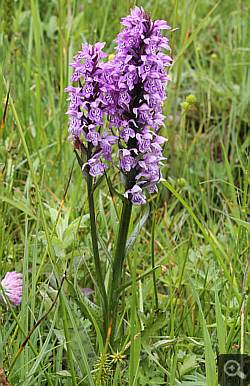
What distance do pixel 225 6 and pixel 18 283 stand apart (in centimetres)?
409

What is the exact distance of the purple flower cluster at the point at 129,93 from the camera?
2.93ft

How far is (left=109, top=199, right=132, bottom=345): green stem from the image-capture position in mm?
1034

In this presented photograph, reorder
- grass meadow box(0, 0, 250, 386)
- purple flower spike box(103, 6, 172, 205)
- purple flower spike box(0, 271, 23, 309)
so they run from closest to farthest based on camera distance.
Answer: purple flower spike box(103, 6, 172, 205) < grass meadow box(0, 0, 250, 386) < purple flower spike box(0, 271, 23, 309)

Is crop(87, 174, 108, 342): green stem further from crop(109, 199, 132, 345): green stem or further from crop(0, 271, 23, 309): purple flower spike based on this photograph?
crop(0, 271, 23, 309): purple flower spike

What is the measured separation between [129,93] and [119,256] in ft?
1.53

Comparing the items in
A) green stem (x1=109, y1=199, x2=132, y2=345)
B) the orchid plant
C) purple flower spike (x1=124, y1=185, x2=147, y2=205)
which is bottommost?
green stem (x1=109, y1=199, x2=132, y2=345)

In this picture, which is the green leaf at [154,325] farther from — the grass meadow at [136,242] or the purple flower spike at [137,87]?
the purple flower spike at [137,87]

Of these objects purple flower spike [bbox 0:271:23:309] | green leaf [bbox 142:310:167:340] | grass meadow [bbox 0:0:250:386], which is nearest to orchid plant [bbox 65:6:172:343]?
grass meadow [bbox 0:0:250:386]

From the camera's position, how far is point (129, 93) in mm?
931

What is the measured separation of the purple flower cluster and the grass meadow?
0.16 metres

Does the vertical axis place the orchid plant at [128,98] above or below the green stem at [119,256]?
above

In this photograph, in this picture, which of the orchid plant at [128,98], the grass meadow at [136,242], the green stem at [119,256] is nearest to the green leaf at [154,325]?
the grass meadow at [136,242]

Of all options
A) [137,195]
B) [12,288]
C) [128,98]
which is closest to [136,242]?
[137,195]

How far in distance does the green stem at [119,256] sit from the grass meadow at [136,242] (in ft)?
0.19
